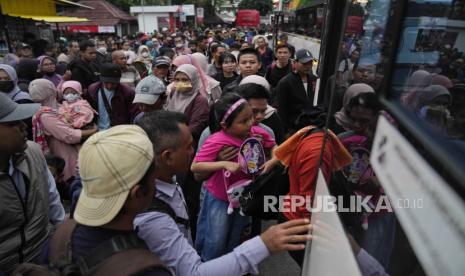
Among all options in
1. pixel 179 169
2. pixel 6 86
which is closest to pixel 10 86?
pixel 6 86

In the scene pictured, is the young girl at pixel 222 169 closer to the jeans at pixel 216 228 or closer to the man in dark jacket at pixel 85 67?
the jeans at pixel 216 228

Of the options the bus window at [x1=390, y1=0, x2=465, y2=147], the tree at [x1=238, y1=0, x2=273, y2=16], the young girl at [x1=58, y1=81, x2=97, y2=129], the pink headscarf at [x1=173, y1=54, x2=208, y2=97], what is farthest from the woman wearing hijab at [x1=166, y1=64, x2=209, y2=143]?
the tree at [x1=238, y1=0, x2=273, y2=16]

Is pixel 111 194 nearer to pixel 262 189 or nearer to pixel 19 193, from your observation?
pixel 19 193

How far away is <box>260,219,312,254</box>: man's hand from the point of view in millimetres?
1310

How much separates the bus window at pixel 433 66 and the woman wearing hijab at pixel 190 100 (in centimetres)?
243

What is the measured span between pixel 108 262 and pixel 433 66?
40.0 inches

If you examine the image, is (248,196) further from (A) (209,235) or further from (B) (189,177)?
(B) (189,177)

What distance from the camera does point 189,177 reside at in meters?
2.92

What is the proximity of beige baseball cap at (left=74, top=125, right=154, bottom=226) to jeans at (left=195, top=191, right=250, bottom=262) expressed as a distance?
50.9 inches

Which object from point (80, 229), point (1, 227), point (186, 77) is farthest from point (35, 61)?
point (80, 229)

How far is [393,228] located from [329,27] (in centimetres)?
170

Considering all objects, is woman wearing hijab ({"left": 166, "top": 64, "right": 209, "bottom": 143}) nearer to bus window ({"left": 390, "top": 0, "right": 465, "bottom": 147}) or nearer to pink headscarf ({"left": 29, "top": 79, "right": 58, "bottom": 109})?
pink headscarf ({"left": 29, "top": 79, "right": 58, "bottom": 109})

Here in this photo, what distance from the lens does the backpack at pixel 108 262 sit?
0.96m

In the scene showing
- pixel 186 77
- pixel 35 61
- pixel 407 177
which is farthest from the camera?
pixel 35 61
